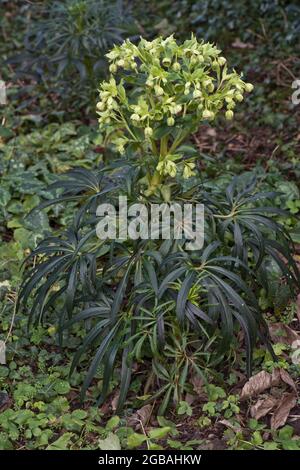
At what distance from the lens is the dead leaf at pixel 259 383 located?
9.74 ft

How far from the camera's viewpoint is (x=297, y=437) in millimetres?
2785

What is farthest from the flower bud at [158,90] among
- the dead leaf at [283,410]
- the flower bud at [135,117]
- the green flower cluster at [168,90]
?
the dead leaf at [283,410]

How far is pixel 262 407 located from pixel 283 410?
87 millimetres

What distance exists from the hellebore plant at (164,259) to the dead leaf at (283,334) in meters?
0.19

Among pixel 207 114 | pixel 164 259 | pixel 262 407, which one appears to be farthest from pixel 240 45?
pixel 262 407

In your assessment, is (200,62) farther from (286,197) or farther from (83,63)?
(83,63)

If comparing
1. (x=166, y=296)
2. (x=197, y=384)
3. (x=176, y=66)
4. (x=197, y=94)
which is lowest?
(x=197, y=384)

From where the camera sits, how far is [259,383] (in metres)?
2.99

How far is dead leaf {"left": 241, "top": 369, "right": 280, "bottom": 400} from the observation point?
2.97 metres

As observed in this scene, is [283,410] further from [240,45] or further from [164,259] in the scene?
[240,45]

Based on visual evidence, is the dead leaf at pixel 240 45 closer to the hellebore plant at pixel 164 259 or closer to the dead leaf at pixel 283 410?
the hellebore plant at pixel 164 259

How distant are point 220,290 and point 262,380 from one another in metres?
0.51

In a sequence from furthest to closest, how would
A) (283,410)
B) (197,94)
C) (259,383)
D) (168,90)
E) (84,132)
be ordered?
1. (84,132)
2. (259,383)
3. (283,410)
4. (168,90)
5. (197,94)
